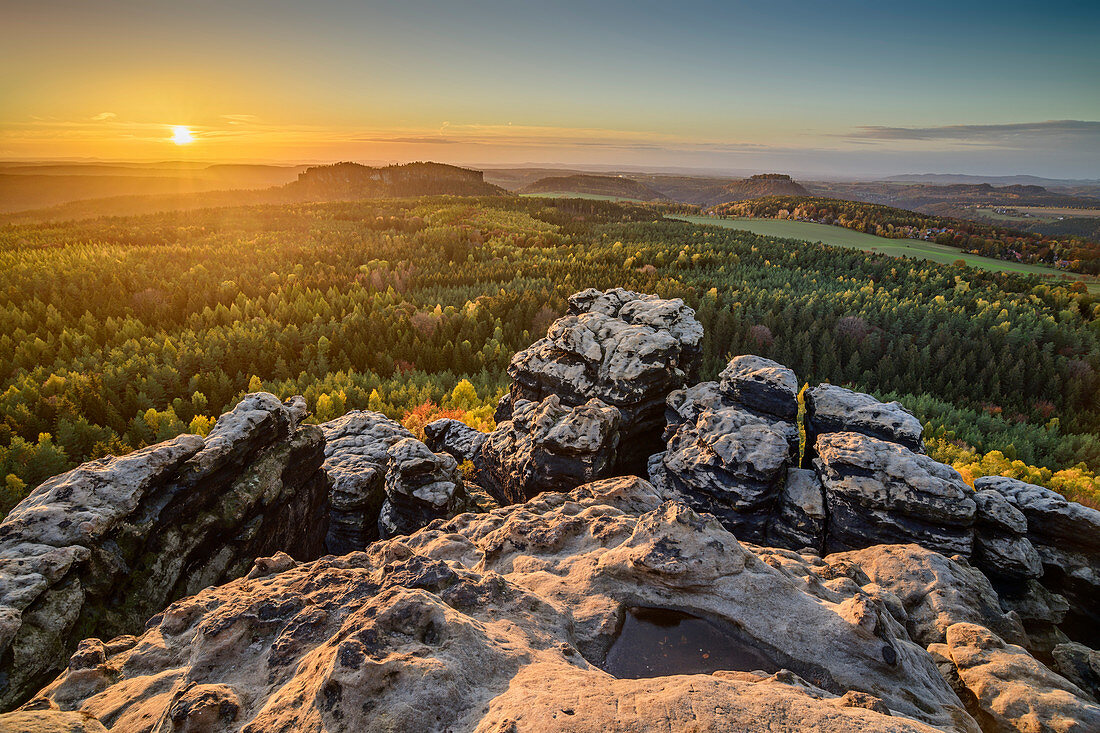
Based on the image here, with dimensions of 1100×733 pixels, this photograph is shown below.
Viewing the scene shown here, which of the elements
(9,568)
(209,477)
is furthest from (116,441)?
(9,568)

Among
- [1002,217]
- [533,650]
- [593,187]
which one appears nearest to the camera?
[533,650]

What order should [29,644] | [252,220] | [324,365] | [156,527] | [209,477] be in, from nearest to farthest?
[29,644]
[156,527]
[209,477]
[324,365]
[252,220]

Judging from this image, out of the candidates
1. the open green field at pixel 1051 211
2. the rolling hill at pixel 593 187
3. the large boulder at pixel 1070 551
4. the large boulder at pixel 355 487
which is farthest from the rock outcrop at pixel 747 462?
the open green field at pixel 1051 211

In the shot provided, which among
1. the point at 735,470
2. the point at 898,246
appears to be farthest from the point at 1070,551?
the point at 898,246

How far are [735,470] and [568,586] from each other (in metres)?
3.21

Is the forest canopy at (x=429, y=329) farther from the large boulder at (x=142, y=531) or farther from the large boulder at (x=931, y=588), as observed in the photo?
the large boulder at (x=931, y=588)

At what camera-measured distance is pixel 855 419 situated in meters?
6.95

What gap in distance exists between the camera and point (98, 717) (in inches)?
114

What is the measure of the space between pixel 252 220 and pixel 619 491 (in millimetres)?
48927

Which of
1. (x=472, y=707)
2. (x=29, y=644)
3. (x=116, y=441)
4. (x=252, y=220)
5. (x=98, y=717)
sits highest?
(x=252, y=220)

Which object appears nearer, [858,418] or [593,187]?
[858,418]

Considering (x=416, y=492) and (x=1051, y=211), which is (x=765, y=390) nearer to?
(x=416, y=492)

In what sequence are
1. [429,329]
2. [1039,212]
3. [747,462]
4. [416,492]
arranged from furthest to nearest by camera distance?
1. [1039,212]
2. [429,329]
3. [416,492]
4. [747,462]

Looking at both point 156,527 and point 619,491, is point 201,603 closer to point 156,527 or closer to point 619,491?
point 156,527
